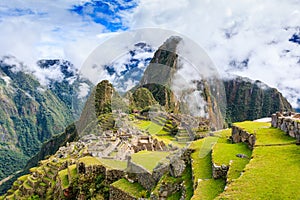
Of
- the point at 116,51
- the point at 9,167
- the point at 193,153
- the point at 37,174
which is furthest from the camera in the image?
the point at 9,167

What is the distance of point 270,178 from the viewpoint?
25.9 feet

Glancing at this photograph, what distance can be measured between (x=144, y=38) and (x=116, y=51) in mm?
1688

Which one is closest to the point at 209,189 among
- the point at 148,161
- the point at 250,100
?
the point at 148,161

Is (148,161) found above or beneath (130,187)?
above

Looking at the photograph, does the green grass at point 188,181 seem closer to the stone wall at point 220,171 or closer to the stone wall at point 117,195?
the stone wall at point 220,171

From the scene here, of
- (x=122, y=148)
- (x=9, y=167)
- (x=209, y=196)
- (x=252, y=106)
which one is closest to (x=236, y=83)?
(x=252, y=106)

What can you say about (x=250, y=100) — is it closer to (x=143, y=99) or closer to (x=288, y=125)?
(x=143, y=99)

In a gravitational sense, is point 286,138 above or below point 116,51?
below

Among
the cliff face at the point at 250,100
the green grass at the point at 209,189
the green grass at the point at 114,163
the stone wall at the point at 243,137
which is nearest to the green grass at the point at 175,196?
the green grass at the point at 209,189

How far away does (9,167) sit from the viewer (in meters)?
179

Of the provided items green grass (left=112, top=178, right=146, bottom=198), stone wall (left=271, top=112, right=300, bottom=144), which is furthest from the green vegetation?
stone wall (left=271, top=112, right=300, bottom=144)

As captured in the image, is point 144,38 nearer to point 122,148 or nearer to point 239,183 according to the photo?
point 122,148

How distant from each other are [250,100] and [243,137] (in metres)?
143

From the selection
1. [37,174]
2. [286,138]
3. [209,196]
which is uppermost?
[286,138]
